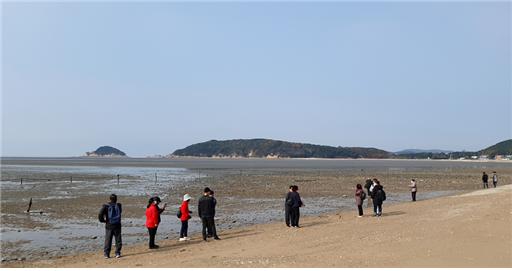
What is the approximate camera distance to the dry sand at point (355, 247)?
10406 mm

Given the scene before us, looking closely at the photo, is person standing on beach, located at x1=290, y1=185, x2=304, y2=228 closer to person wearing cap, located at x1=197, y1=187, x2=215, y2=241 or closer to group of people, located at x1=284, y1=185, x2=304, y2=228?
group of people, located at x1=284, y1=185, x2=304, y2=228

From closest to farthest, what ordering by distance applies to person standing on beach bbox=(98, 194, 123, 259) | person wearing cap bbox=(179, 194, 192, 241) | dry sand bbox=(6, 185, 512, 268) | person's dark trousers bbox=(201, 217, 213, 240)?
1. dry sand bbox=(6, 185, 512, 268)
2. person standing on beach bbox=(98, 194, 123, 259)
3. person wearing cap bbox=(179, 194, 192, 241)
4. person's dark trousers bbox=(201, 217, 213, 240)

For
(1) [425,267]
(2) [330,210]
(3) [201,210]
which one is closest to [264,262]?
(1) [425,267]

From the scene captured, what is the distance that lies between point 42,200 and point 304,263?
24402 millimetres

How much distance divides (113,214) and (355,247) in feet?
21.6

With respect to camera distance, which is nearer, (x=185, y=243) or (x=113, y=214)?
(x=113, y=214)

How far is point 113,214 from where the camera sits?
12805 millimetres

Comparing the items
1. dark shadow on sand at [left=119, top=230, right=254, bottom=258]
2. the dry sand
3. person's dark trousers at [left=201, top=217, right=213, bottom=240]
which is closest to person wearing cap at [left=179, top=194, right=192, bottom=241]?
dark shadow on sand at [left=119, top=230, right=254, bottom=258]

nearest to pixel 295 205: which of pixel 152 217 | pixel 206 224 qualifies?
pixel 206 224

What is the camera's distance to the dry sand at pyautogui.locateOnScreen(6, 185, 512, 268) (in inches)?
410

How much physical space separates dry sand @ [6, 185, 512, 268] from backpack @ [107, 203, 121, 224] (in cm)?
109

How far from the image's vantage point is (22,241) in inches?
655

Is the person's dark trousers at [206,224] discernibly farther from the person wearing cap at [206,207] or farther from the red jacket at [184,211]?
the red jacket at [184,211]

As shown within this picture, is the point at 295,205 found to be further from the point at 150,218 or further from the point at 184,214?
the point at 150,218
